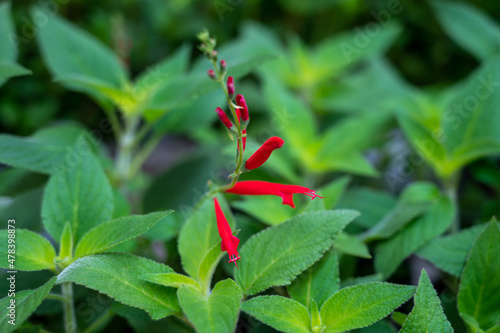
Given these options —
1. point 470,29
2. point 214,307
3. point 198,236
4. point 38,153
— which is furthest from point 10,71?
point 470,29

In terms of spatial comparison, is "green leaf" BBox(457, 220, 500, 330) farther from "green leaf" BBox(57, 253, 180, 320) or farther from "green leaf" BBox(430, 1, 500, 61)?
"green leaf" BBox(430, 1, 500, 61)

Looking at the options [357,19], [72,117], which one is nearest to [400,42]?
[357,19]

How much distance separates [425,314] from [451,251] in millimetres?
221

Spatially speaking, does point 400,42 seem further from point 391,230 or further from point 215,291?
point 215,291

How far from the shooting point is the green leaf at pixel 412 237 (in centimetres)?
79

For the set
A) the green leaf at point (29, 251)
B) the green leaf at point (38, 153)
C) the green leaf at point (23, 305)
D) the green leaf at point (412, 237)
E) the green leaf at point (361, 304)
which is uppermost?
the green leaf at point (38, 153)

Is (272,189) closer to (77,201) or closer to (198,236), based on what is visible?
(198,236)

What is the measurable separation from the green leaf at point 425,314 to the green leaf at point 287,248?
13 cm

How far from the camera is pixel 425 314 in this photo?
57 cm

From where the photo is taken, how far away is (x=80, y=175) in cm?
75

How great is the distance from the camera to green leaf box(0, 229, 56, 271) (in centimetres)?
63

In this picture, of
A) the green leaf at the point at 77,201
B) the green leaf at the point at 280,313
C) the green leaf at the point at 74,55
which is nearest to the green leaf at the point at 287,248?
the green leaf at the point at 280,313

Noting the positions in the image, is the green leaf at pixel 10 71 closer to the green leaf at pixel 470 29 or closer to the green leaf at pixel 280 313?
the green leaf at pixel 280 313

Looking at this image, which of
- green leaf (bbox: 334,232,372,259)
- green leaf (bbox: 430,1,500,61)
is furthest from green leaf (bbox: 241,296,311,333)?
green leaf (bbox: 430,1,500,61)
